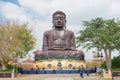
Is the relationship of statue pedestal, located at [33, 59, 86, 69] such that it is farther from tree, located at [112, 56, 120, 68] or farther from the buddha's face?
tree, located at [112, 56, 120, 68]

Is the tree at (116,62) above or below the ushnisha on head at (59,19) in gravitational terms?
below

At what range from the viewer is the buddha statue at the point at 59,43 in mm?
53000

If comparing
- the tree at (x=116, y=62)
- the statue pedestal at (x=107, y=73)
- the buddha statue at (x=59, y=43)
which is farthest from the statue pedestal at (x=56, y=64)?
the statue pedestal at (x=107, y=73)

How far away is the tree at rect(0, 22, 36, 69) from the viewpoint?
1716 inches

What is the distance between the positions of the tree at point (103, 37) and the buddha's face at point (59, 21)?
12.6m

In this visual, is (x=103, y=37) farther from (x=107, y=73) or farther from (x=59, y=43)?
(x=59, y=43)

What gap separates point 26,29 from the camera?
5019cm

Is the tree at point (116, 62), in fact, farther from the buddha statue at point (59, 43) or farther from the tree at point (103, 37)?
the buddha statue at point (59, 43)

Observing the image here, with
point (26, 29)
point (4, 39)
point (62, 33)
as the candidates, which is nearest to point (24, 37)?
point (26, 29)

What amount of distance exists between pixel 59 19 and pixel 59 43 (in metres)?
4.44

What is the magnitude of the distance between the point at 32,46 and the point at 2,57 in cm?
854

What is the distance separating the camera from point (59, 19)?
56.2m

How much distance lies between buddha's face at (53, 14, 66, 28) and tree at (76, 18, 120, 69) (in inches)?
495

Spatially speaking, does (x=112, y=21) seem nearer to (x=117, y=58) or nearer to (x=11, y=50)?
(x=117, y=58)
